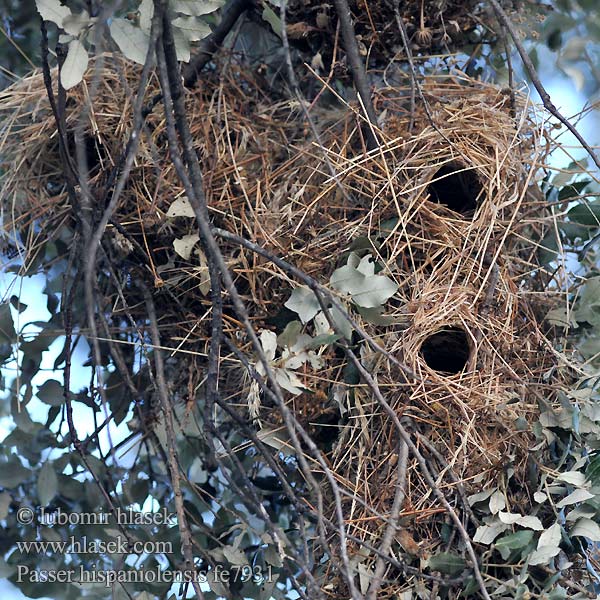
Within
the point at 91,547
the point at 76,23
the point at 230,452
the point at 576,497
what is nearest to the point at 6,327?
the point at 91,547

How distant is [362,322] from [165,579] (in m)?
0.56

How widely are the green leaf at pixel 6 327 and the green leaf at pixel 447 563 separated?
0.79 m

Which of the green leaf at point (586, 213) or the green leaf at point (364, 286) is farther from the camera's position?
the green leaf at point (586, 213)

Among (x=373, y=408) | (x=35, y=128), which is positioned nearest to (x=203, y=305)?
(x=373, y=408)

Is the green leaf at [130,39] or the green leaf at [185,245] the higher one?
the green leaf at [130,39]

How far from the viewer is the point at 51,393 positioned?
1.62m

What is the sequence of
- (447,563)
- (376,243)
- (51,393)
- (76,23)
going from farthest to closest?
(51,393), (376,243), (447,563), (76,23)

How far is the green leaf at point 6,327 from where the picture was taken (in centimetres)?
Result: 156

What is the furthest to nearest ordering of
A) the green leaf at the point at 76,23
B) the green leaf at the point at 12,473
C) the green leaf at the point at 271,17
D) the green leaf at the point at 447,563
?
the green leaf at the point at 12,473, the green leaf at the point at 271,17, the green leaf at the point at 447,563, the green leaf at the point at 76,23

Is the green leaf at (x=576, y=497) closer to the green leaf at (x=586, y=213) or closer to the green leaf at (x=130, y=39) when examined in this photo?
the green leaf at (x=586, y=213)

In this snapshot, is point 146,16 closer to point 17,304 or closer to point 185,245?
point 185,245

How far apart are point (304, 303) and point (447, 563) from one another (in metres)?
0.40

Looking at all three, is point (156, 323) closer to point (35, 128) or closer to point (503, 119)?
point (35, 128)

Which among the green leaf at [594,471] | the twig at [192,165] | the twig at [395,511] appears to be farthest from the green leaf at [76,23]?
the green leaf at [594,471]
